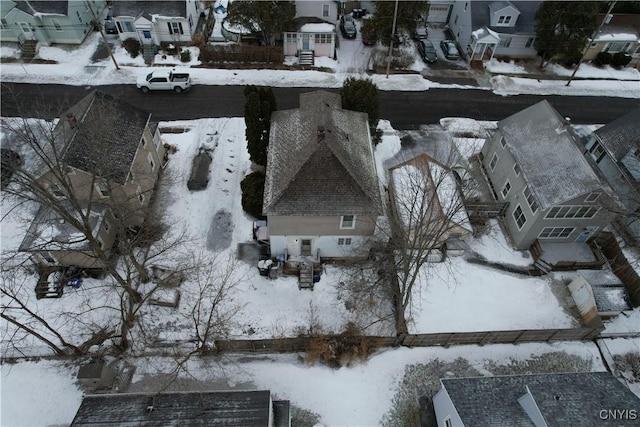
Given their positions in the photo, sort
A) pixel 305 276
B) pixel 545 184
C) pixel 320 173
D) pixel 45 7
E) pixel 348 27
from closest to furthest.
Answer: pixel 320 173 → pixel 305 276 → pixel 545 184 → pixel 45 7 → pixel 348 27

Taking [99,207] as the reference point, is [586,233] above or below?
below

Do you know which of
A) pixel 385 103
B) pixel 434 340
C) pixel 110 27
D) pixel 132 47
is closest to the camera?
pixel 434 340

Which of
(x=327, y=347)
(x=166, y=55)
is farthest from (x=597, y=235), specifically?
(x=166, y=55)

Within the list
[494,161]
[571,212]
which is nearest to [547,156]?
[571,212]

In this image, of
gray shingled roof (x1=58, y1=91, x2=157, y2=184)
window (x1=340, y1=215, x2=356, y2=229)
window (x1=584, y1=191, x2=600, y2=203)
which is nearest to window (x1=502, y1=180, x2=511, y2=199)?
window (x1=584, y1=191, x2=600, y2=203)

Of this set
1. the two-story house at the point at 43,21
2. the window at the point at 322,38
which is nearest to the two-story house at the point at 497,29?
the window at the point at 322,38

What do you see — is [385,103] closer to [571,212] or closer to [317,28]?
[317,28]

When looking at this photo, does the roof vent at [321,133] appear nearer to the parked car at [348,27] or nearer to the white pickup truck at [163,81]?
the white pickup truck at [163,81]

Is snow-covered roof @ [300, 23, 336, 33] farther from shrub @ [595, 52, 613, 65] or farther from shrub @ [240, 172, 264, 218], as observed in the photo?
shrub @ [595, 52, 613, 65]
